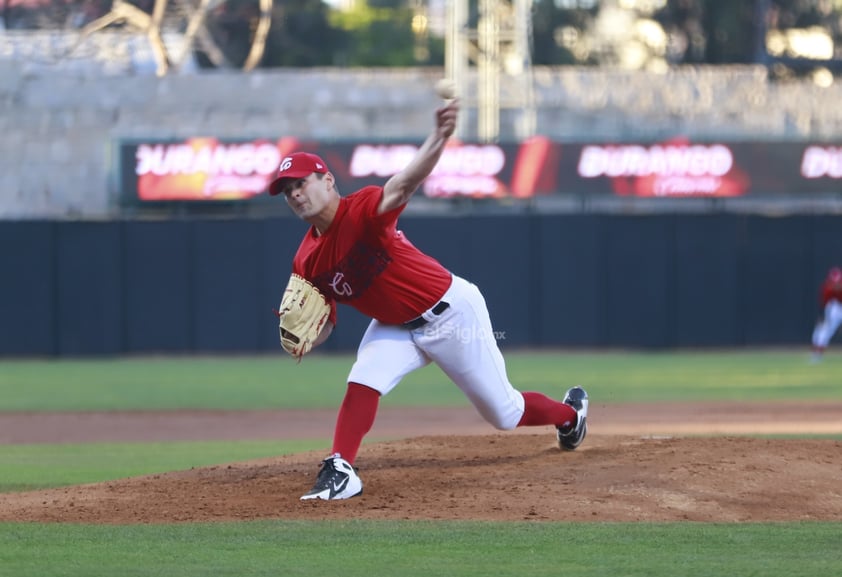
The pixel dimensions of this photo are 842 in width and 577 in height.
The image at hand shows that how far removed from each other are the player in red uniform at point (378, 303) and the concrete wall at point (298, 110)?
1825 centimetres

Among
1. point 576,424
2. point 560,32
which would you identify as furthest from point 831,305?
point 560,32

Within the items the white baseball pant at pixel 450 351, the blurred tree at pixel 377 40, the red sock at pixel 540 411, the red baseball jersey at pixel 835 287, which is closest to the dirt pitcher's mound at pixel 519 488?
the red sock at pixel 540 411

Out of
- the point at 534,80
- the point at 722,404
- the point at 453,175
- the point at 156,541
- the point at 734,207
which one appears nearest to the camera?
the point at 156,541

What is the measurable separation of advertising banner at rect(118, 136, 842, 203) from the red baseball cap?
1562 centimetres

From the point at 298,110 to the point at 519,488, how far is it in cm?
1918

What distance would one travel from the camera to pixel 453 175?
73.4ft

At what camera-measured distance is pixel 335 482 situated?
6.61m

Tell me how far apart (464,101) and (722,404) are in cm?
1223

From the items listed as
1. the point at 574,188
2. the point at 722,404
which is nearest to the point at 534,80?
the point at 574,188

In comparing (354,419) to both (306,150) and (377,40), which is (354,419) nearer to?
(306,150)

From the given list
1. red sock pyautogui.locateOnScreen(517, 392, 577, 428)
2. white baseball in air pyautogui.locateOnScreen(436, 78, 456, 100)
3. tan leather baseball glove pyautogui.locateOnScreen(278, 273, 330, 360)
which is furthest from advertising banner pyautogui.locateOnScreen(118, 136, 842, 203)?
white baseball in air pyautogui.locateOnScreen(436, 78, 456, 100)

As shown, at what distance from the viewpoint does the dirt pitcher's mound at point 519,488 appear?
6.41m

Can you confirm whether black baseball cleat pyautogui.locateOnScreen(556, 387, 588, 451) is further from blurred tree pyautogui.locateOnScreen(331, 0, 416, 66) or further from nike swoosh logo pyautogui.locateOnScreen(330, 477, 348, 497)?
blurred tree pyautogui.locateOnScreen(331, 0, 416, 66)

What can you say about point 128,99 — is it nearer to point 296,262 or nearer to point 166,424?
point 166,424
